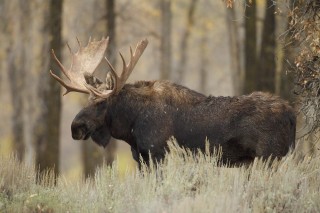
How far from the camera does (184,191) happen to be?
9.58m

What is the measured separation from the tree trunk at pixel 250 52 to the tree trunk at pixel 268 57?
0.18 meters

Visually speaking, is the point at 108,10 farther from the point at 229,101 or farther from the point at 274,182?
the point at 274,182

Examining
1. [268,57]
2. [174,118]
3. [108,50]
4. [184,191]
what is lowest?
[184,191]

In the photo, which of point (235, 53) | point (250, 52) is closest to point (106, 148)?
point (250, 52)

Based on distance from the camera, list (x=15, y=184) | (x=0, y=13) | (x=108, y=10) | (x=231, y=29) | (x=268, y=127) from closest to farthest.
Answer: (x=15, y=184)
(x=268, y=127)
(x=108, y=10)
(x=0, y=13)
(x=231, y=29)

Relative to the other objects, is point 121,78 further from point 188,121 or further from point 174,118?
point 188,121

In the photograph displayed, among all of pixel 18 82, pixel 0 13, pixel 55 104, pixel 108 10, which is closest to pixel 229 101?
pixel 55 104

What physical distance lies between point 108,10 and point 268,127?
11702 mm

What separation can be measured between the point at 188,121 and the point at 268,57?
6.54 m

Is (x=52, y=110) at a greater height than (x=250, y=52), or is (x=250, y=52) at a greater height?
(x=250, y=52)

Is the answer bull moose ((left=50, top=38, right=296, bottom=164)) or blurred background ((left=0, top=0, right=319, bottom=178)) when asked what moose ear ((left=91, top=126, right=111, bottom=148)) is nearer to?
bull moose ((left=50, top=38, right=296, bottom=164))

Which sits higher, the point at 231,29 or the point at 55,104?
the point at 231,29

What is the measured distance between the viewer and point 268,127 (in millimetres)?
11656

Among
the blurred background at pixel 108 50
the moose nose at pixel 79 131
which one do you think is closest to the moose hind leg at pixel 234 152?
the blurred background at pixel 108 50
